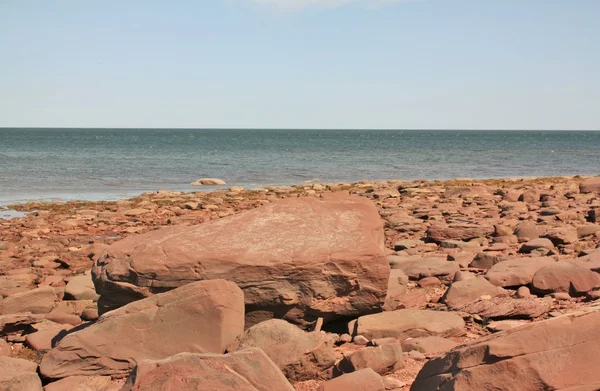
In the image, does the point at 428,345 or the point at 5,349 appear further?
the point at 5,349

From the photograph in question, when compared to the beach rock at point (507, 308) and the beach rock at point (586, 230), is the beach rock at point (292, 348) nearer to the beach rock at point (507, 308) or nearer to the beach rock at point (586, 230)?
the beach rock at point (507, 308)

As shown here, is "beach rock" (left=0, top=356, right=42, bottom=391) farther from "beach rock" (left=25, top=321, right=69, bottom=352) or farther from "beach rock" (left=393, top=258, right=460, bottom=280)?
"beach rock" (left=393, top=258, right=460, bottom=280)

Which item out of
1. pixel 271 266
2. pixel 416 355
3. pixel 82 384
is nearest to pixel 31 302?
pixel 82 384

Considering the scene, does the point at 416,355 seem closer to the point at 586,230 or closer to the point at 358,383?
the point at 358,383

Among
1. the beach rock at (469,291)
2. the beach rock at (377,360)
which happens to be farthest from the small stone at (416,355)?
the beach rock at (469,291)

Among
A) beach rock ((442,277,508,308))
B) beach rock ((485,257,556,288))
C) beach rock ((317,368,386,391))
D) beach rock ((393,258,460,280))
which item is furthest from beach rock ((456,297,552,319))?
beach rock ((317,368,386,391))

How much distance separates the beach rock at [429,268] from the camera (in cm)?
1056

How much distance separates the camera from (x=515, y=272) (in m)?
9.63

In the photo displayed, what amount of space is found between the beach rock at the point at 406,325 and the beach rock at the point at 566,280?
174 cm

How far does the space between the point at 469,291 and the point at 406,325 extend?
5.77ft

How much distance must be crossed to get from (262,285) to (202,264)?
2.32 ft

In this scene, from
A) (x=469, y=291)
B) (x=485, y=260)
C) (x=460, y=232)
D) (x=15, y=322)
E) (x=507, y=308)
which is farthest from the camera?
(x=460, y=232)

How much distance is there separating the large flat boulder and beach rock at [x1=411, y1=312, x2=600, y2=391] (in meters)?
2.70

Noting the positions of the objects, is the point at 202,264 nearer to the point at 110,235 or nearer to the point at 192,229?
the point at 192,229
